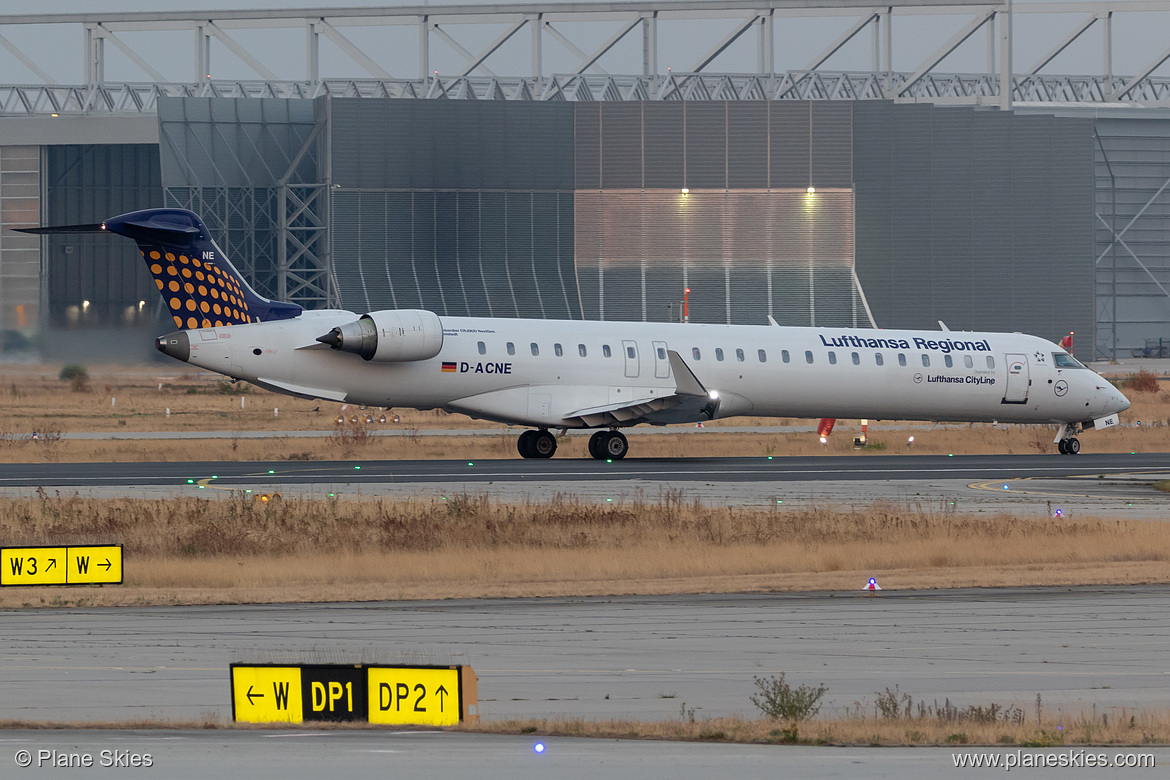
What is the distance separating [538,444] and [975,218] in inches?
2019

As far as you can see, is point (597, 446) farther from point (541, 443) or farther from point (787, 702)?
point (787, 702)

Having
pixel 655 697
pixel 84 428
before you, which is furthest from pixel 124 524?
pixel 84 428

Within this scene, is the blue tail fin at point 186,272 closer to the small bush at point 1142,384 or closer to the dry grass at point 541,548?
the dry grass at point 541,548

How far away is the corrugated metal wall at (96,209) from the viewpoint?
91.4 m

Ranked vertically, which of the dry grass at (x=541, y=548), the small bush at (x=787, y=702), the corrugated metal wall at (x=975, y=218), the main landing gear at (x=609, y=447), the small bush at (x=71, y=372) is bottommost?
the small bush at (x=787, y=702)

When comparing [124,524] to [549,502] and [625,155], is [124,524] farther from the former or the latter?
[625,155]

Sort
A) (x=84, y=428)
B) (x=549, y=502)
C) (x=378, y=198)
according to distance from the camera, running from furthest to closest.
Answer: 1. (x=378, y=198)
2. (x=84, y=428)
3. (x=549, y=502)

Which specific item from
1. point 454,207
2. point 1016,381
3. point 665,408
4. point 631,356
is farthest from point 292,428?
point 454,207

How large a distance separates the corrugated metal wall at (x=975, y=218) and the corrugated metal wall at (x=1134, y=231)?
78.0 feet

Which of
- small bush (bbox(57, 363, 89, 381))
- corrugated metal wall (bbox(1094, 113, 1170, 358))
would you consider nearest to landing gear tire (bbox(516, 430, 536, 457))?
small bush (bbox(57, 363, 89, 381))

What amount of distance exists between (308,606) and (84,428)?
115 feet

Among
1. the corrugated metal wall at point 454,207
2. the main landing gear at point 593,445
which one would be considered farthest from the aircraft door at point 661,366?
the corrugated metal wall at point 454,207

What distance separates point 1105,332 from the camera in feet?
340

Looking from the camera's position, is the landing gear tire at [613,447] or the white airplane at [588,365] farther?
the landing gear tire at [613,447]
